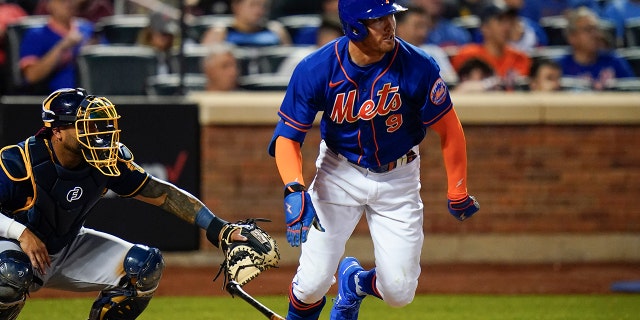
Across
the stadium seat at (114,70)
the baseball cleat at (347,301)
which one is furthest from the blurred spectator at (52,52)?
the baseball cleat at (347,301)

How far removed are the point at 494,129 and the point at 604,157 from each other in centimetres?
102

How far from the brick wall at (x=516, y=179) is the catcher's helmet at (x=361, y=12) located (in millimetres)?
3911

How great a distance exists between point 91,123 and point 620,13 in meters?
8.24

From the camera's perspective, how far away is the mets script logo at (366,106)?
18.1 ft

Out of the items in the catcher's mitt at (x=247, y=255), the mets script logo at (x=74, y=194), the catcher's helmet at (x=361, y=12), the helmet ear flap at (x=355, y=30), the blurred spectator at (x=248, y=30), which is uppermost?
the catcher's helmet at (x=361, y=12)

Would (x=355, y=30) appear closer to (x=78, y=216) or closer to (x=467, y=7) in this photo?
(x=78, y=216)

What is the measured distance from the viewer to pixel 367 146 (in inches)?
223

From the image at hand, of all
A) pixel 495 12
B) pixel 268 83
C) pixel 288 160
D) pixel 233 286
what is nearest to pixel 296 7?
pixel 268 83

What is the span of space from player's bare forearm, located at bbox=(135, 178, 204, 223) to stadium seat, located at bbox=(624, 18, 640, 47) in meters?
7.64

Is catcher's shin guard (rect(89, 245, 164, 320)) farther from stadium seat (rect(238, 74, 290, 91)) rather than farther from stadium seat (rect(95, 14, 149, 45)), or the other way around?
stadium seat (rect(95, 14, 149, 45))

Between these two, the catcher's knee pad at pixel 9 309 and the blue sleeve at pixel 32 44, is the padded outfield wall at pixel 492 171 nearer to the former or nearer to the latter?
the blue sleeve at pixel 32 44

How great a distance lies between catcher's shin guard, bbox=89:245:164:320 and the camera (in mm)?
5480

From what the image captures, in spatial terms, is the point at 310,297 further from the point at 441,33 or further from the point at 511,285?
the point at 441,33

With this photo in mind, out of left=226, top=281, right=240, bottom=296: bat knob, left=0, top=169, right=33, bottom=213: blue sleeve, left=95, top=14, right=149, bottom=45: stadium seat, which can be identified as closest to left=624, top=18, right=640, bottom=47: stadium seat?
left=95, top=14, right=149, bottom=45: stadium seat
